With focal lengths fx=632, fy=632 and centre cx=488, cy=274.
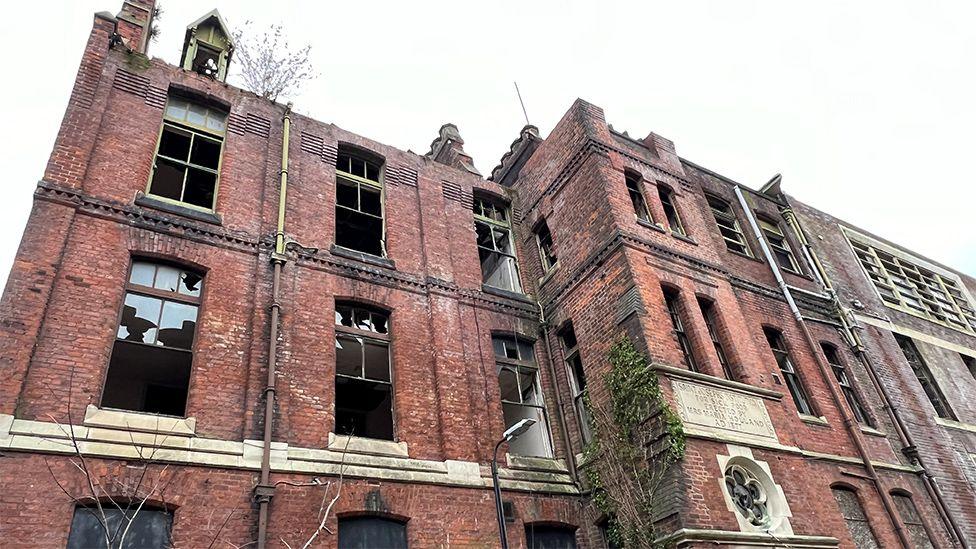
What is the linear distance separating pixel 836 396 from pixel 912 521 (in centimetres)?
282

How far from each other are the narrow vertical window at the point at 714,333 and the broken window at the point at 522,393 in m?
3.60

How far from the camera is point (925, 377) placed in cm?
1723

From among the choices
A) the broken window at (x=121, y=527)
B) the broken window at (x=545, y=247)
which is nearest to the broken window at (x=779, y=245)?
the broken window at (x=545, y=247)

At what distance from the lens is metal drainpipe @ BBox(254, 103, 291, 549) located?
856cm

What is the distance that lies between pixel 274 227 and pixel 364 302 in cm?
215

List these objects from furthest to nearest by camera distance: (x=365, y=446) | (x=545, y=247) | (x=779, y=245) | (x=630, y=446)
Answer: (x=779, y=245) < (x=545, y=247) < (x=630, y=446) < (x=365, y=446)

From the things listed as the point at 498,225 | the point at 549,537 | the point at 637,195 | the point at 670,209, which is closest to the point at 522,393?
the point at 549,537

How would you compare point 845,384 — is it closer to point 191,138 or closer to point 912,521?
point 912,521

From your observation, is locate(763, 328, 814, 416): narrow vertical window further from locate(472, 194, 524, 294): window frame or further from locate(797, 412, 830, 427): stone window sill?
locate(472, 194, 524, 294): window frame

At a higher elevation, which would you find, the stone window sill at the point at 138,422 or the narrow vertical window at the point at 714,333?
the narrow vertical window at the point at 714,333

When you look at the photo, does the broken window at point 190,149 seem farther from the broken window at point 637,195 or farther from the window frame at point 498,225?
the broken window at point 637,195

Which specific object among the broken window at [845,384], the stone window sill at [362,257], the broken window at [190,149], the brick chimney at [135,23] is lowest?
the broken window at [845,384]

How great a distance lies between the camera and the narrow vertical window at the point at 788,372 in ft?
44.7

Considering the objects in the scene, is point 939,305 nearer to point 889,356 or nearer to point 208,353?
point 889,356
